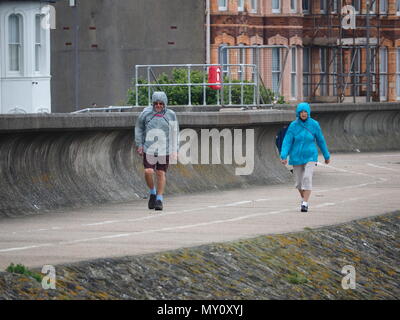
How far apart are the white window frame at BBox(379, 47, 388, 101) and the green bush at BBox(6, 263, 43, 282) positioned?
52.9 m

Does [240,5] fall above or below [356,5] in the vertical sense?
below

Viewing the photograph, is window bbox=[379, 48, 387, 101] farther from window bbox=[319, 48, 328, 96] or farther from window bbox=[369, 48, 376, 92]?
window bbox=[319, 48, 328, 96]

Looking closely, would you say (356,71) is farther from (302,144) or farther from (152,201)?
(152,201)

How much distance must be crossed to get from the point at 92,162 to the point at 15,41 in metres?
20.4

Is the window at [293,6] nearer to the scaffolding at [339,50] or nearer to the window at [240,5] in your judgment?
the scaffolding at [339,50]

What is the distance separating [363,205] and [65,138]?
14.9 feet

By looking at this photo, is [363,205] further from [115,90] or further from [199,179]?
[115,90]

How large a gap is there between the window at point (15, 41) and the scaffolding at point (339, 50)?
21.5 metres

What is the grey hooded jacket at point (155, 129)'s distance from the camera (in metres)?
20.5

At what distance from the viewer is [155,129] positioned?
2048cm

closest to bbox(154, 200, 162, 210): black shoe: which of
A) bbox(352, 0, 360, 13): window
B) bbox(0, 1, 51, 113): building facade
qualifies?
bbox(0, 1, 51, 113): building facade

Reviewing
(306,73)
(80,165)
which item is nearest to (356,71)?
(306,73)

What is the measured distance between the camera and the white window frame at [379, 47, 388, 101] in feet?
214

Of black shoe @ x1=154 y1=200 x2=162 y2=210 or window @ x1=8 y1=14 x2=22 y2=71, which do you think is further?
window @ x1=8 y1=14 x2=22 y2=71
